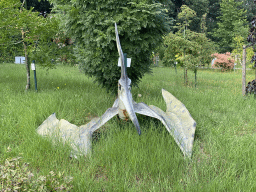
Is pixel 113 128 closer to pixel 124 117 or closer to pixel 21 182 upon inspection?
pixel 124 117

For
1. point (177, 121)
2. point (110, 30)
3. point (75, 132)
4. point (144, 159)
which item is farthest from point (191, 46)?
point (144, 159)

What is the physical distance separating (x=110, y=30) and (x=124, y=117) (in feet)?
7.58

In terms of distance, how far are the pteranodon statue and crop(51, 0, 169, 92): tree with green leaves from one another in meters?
1.59

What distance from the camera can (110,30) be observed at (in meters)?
4.60

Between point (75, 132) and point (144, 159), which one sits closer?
point (144, 159)

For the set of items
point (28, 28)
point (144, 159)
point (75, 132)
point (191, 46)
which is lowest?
point (144, 159)

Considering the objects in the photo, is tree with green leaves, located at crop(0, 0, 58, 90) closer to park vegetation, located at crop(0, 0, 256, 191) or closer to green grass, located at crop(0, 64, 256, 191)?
park vegetation, located at crop(0, 0, 256, 191)

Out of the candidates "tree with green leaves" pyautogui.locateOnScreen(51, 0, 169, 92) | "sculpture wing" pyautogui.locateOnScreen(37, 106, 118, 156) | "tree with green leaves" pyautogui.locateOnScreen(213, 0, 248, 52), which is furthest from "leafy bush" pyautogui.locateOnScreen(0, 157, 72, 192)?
"tree with green leaves" pyautogui.locateOnScreen(213, 0, 248, 52)

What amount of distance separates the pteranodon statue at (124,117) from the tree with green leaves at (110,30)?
5.23ft

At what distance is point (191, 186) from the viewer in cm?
207

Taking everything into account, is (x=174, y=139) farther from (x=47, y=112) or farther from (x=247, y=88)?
(x=247, y=88)

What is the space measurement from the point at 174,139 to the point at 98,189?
122cm

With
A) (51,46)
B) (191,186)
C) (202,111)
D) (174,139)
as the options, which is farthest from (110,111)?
(51,46)

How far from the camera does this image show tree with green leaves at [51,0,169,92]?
4625 mm
